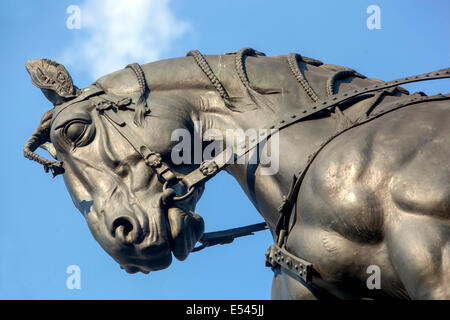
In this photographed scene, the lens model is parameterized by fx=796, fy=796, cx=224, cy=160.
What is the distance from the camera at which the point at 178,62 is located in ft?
24.2

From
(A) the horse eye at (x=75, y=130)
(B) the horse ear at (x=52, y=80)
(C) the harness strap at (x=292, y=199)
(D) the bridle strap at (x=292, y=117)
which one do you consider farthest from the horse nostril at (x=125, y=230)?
(B) the horse ear at (x=52, y=80)

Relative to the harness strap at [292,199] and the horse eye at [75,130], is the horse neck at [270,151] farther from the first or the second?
the horse eye at [75,130]

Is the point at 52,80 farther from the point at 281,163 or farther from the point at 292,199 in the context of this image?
the point at 292,199

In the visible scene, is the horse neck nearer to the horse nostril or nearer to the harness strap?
the harness strap

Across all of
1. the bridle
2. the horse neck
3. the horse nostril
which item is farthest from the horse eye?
the horse neck

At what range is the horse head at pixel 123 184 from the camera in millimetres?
6605

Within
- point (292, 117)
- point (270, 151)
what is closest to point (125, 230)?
point (270, 151)

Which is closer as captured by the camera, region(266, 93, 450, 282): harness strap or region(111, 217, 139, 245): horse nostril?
region(266, 93, 450, 282): harness strap

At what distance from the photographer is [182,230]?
6734 mm

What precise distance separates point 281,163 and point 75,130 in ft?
6.10

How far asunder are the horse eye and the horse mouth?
1.08 meters

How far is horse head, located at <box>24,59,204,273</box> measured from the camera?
6.61m

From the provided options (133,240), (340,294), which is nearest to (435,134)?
(340,294)
